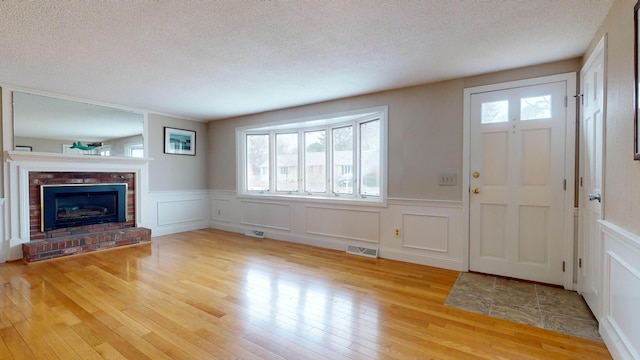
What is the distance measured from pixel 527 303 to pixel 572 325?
0.37m

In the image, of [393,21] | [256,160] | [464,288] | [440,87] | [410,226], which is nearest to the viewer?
[393,21]

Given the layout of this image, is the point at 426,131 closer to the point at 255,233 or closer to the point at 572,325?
the point at 572,325

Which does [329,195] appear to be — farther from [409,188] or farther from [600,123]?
[600,123]

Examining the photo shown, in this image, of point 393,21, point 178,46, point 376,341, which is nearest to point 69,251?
point 178,46

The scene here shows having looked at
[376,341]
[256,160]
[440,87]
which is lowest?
[376,341]

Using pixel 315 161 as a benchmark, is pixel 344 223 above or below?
below

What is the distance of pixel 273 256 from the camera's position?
13.2ft

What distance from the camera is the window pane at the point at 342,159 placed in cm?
452

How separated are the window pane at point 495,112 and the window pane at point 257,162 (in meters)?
3.67

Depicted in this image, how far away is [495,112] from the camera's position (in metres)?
3.20

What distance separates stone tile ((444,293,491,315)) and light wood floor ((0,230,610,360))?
0.09 meters

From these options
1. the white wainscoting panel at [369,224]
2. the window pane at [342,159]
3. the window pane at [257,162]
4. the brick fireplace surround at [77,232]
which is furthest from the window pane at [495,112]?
the brick fireplace surround at [77,232]

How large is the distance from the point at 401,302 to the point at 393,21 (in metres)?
2.31

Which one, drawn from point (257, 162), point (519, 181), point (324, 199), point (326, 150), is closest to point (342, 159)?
point (326, 150)
